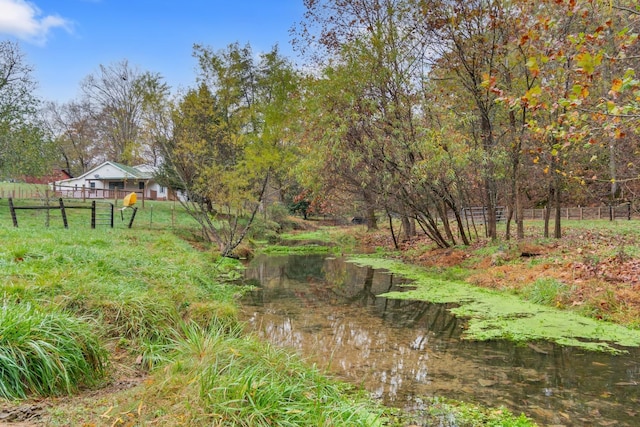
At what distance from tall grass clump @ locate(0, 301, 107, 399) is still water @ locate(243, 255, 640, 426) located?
2.69 m

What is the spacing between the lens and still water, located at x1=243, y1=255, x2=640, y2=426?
429 centimetres

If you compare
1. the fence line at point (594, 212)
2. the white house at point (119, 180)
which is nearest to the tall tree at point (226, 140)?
the fence line at point (594, 212)

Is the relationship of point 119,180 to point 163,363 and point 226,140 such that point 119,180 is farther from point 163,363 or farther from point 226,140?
point 163,363

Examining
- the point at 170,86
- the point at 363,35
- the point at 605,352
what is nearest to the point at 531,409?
the point at 605,352

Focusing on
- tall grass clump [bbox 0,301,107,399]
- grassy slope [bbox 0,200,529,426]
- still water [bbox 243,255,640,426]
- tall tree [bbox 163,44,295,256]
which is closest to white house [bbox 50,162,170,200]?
tall tree [bbox 163,44,295,256]

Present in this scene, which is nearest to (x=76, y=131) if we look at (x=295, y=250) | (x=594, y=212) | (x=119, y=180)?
(x=119, y=180)

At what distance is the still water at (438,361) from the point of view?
429 cm

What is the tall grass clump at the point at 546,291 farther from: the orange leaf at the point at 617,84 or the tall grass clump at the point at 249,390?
the tall grass clump at the point at 249,390

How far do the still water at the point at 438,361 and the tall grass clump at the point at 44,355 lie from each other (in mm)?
2695

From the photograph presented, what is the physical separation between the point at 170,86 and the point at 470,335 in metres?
15.0

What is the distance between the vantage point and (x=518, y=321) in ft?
24.1

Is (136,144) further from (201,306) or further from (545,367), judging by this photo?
(545,367)

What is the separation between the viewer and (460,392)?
180 inches

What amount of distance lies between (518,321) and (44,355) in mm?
6946
